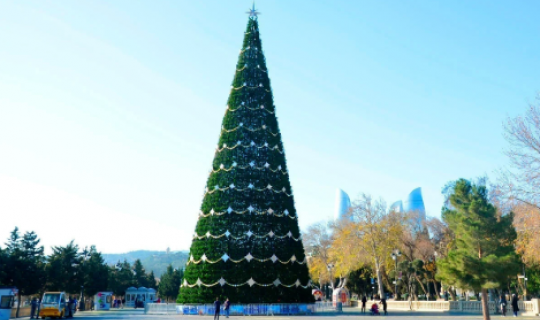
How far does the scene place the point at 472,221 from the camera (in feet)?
76.3

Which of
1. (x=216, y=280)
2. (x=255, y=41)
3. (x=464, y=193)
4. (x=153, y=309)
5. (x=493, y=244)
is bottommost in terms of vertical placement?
(x=153, y=309)

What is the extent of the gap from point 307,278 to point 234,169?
30.4 feet

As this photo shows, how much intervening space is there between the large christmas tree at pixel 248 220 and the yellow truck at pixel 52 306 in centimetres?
953

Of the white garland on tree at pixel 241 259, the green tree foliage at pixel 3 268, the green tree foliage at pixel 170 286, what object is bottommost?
the green tree foliage at pixel 170 286

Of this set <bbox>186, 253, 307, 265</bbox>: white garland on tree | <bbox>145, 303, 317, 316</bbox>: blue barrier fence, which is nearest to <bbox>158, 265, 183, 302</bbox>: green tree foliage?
<bbox>145, 303, 317, 316</bbox>: blue barrier fence

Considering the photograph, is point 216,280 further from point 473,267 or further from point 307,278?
point 473,267

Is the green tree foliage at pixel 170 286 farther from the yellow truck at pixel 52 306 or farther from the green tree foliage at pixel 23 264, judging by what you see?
the yellow truck at pixel 52 306

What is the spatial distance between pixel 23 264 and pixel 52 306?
886cm

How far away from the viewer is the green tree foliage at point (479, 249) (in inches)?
901

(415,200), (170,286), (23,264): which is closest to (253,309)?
(23,264)

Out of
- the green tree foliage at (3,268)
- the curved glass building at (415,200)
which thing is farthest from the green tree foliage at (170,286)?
the curved glass building at (415,200)

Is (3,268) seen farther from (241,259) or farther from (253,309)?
(253,309)

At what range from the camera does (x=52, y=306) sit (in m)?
32.4

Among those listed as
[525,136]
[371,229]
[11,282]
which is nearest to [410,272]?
[371,229]
